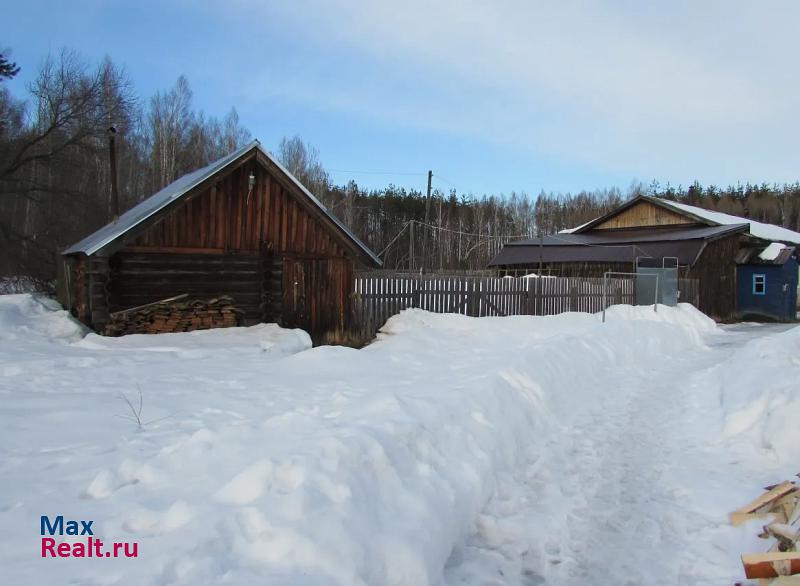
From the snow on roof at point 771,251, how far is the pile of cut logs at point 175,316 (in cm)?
2872

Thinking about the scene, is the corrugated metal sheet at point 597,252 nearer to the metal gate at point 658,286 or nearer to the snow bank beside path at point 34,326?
the metal gate at point 658,286

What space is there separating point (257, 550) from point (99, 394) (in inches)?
183

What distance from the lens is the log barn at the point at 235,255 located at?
11531 millimetres

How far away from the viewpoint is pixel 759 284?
28875 mm

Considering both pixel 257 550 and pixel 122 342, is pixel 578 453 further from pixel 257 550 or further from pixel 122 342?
pixel 122 342

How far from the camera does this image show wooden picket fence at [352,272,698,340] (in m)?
14.6

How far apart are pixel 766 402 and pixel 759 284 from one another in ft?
88.3

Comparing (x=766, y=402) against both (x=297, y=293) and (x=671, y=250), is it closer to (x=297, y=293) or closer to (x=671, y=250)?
(x=297, y=293)

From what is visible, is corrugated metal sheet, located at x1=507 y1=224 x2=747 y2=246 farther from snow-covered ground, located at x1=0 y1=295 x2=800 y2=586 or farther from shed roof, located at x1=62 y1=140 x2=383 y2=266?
snow-covered ground, located at x1=0 y1=295 x2=800 y2=586

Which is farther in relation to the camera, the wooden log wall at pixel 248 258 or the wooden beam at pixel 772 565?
the wooden log wall at pixel 248 258

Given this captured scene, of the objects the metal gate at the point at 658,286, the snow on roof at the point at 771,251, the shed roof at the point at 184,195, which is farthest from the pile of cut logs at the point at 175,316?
the snow on roof at the point at 771,251

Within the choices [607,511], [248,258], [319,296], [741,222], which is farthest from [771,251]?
[607,511]

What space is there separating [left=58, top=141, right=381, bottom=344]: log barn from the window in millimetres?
24658

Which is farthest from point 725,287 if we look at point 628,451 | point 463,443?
point 463,443
